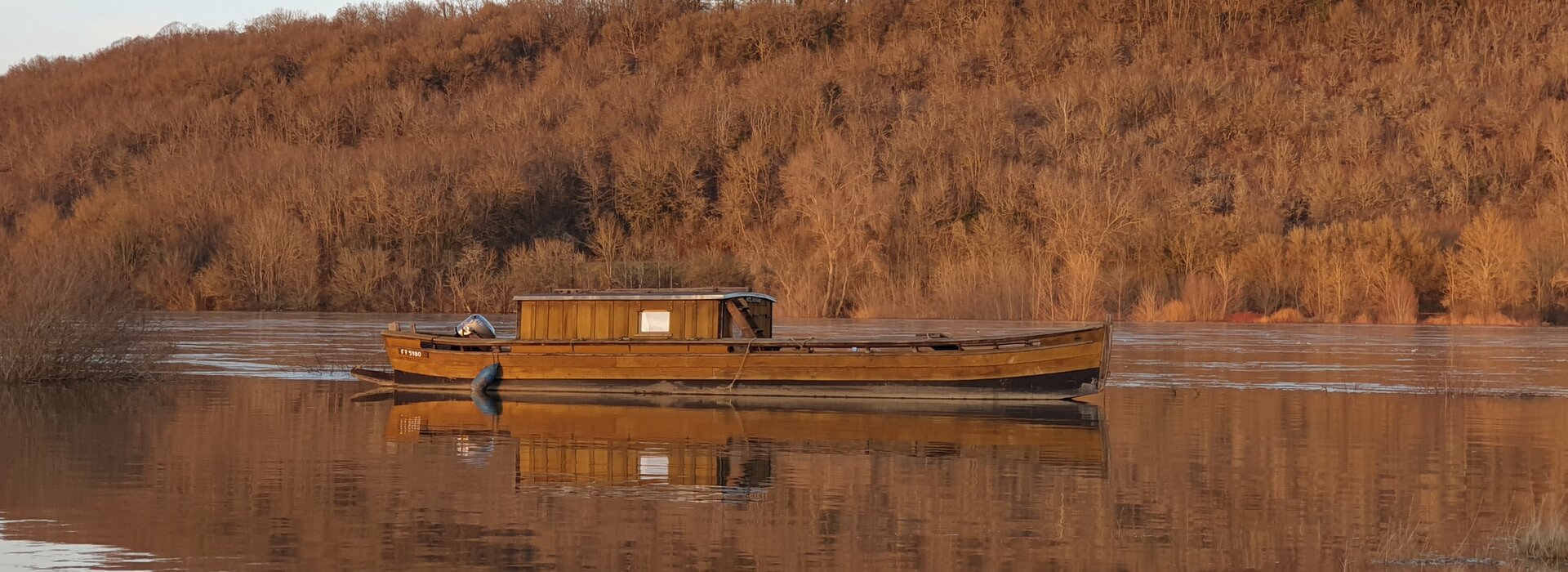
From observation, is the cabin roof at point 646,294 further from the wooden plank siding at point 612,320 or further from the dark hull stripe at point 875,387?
the dark hull stripe at point 875,387

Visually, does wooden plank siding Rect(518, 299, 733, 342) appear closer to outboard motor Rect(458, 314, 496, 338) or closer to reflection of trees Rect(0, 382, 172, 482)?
outboard motor Rect(458, 314, 496, 338)

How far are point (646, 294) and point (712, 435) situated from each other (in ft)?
25.8

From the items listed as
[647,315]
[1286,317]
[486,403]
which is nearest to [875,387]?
[647,315]

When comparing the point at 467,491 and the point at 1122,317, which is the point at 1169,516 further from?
the point at 1122,317

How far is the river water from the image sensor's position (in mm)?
15047

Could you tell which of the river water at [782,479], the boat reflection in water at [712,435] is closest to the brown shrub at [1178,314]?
the river water at [782,479]

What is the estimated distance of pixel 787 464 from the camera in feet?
70.8

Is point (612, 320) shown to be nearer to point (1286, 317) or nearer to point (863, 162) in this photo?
point (1286, 317)

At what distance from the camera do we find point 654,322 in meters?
33.2

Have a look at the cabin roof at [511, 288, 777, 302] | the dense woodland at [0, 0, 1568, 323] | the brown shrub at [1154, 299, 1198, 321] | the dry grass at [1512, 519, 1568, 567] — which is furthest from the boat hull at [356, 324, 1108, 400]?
the brown shrub at [1154, 299, 1198, 321]

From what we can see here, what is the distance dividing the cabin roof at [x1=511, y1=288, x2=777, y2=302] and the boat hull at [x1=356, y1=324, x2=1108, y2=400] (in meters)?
0.89

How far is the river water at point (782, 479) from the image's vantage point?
49.4 feet

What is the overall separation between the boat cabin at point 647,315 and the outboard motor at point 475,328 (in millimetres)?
1748

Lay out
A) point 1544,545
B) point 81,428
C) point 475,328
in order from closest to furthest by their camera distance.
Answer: point 1544,545
point 81,428
point 475,328
